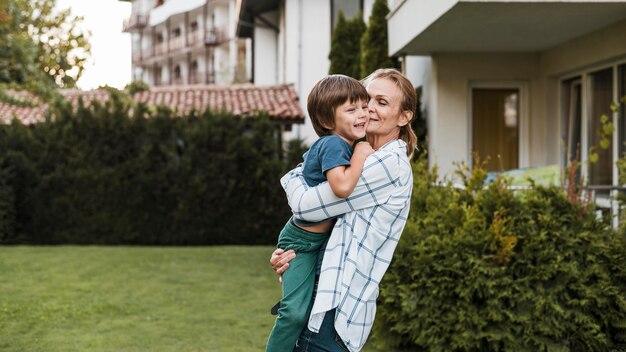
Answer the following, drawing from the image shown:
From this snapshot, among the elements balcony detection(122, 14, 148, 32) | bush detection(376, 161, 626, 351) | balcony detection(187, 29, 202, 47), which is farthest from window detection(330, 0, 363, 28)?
balcony detection(122, 14, 148, 32)

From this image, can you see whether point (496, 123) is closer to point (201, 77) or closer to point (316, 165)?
point (316, 165)

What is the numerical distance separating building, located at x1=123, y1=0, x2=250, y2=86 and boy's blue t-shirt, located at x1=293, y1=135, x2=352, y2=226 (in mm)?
37450

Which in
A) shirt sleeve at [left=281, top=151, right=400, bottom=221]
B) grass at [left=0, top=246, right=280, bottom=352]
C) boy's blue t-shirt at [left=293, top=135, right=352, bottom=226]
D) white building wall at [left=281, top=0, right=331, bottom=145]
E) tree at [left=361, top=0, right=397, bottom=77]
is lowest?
grass at [left=0, top=246, right=280, bottom=352]

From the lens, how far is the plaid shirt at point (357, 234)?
3.07 metres

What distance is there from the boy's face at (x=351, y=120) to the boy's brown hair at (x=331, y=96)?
15mm

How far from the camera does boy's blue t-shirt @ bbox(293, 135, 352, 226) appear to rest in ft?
9.91

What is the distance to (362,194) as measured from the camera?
3062mm

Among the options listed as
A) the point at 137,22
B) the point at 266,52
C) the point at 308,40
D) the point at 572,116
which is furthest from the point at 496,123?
the point at 137,22

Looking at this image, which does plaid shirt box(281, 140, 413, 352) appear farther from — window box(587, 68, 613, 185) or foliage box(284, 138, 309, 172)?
foliage box(284, 138, 309, 172)

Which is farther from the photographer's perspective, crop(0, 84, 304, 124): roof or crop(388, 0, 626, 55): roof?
crop(0, 84, 304, 124): roof

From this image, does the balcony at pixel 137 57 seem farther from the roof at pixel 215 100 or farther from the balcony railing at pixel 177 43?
the roof at pixel 215 100

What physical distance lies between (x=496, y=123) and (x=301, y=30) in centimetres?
1001

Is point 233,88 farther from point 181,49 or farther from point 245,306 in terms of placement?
point 181,49

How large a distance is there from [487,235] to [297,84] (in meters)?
15.9
